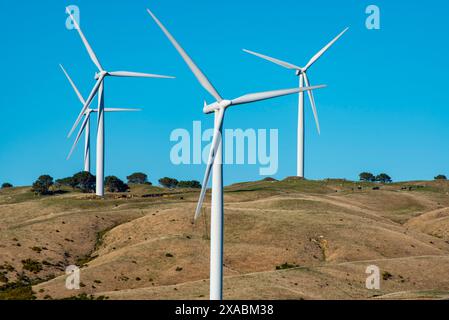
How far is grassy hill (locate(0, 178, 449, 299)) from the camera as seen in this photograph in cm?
9506

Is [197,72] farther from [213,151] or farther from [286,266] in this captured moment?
[286,266]

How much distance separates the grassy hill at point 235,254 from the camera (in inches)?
3743

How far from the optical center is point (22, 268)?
11681 centimetres

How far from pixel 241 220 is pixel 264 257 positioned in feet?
77.9

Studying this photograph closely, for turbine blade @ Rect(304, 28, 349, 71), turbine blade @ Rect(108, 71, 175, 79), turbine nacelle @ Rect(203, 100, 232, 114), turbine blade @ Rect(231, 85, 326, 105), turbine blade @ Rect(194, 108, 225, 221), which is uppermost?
turbine blade @ Rect(304, 28, 349, 71)

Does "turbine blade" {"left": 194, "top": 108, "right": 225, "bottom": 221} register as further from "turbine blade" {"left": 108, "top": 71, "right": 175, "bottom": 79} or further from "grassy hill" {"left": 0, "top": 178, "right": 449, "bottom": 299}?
"turbine blade" {"left": 108, "top": 71, "right": 175, "bottom": 79}

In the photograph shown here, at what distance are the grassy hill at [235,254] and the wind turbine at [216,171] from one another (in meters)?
10.1

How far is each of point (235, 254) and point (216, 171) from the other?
164 feet

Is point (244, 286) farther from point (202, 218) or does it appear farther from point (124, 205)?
point (124, 205)

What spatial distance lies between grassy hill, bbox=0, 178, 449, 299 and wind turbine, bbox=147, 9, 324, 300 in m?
10.1

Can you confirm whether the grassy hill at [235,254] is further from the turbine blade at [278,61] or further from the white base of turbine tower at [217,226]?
the turbine blade at [278,61]

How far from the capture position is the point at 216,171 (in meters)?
72.9

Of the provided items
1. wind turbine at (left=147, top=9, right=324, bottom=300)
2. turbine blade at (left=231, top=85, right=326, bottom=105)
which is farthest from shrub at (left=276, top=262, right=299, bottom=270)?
turbine blade at (left=231, top=85, right=326, bottom=105)

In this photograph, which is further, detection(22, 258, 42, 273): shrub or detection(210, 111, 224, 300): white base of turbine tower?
detection(22, 258, 42, 273): shrub
